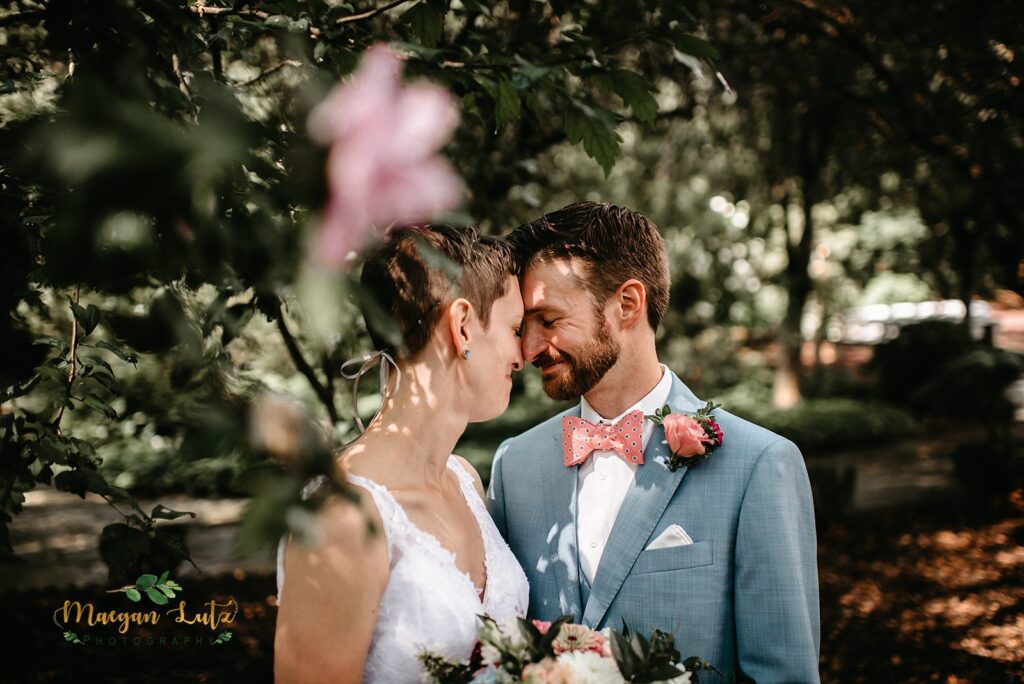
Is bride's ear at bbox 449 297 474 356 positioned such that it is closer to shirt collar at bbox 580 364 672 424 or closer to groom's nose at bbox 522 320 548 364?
groom's nose at bbox 522 320 548 364

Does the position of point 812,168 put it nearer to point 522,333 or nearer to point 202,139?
point 522,333

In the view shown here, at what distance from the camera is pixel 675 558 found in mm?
2027

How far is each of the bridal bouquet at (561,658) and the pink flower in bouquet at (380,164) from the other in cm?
111

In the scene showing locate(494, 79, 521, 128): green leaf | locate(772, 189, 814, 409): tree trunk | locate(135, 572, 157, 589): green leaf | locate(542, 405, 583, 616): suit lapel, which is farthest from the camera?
locate(772, 189, 814, 409): tree trunk

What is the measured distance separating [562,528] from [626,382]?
0.53 meters

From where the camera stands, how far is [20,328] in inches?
79.7

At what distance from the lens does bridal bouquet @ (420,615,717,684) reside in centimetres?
144

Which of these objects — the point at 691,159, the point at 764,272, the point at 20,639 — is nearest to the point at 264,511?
the point at 20,639

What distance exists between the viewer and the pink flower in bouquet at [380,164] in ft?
2.07

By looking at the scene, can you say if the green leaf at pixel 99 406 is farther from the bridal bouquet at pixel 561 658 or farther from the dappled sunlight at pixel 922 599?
the dappled sunlight at pixel 922 599

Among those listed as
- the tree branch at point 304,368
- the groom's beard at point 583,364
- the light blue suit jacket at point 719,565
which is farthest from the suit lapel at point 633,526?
the tree branch at point 304,368

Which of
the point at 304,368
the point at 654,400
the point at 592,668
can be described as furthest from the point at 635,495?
the point at 304,368

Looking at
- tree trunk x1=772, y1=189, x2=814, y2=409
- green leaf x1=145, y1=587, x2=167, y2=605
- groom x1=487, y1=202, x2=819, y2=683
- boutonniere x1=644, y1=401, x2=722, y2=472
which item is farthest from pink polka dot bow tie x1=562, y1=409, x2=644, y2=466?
tree trunk x1=772, y1=189, x2=814, y2=409

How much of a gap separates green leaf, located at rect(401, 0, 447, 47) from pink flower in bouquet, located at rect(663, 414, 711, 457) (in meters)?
1.26
